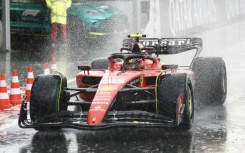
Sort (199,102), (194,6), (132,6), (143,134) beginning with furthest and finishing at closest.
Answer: (194,6)
(132,6)
(199,102)
(143,134)

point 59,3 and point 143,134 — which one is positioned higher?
point 59,3

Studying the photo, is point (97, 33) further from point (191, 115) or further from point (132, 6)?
point (191, 115)

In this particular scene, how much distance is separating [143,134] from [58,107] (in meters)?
1.15

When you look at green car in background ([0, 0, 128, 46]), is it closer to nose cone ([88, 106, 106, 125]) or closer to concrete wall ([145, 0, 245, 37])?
concrete wall ([145, 0, 245, 37])

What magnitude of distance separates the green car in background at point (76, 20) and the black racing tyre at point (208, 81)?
37.9 feet

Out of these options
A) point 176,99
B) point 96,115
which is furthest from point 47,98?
point 176,99

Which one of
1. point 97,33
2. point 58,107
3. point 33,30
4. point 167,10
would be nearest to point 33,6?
point 33,30

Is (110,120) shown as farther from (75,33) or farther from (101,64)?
(75,33)

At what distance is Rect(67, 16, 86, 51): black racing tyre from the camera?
2389cm

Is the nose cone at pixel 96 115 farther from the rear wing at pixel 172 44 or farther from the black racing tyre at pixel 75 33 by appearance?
the black racing tyre at pixel 75 33

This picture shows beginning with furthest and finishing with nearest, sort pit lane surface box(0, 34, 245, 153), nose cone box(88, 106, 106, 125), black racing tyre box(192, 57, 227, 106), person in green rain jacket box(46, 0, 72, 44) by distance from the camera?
person in green rain jacket box(46, 0, 72, 44), black racing tyre box(192, 57, 227, 106), nose cone box(88, 106, 106, 125), pit lane surface box(0, 34, 245, 153)

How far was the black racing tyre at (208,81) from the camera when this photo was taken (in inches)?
484

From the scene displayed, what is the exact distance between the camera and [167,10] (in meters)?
24.3

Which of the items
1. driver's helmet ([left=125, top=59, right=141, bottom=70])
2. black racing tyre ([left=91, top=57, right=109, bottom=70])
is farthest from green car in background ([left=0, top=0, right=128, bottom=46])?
driver's helmet ([left=125, top=59, right=141, bottom=70])
